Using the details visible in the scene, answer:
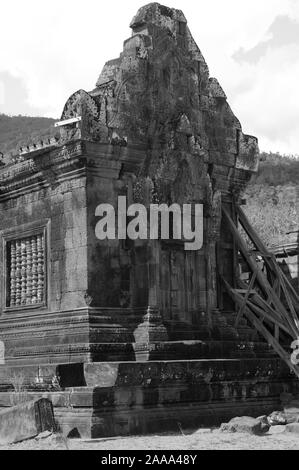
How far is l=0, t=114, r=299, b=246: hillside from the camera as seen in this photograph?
5353cm

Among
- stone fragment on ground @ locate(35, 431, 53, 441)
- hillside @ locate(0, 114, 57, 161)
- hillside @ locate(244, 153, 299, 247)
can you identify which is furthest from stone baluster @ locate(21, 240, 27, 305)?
hillside @ locate(0, 114, 57, 161)

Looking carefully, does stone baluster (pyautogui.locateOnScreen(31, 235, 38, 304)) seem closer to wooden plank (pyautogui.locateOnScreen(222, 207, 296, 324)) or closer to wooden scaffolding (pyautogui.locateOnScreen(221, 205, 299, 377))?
wooden scaffolding (pyautogui.locateOnScreen(221, 205, 299, 377))

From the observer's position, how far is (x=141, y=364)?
13289 millimetres

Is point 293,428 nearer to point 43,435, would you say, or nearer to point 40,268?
point 43,435

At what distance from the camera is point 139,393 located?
43.2 ft

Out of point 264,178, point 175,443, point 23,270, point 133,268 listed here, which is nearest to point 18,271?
point 23,270

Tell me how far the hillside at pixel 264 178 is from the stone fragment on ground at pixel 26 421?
113 feet

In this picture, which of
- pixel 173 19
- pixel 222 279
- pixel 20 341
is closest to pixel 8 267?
pixel 20 341

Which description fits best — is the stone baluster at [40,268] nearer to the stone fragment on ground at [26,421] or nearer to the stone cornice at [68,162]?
the stone cornice at [68,162]

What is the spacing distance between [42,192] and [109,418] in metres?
4.87

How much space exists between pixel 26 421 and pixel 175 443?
2133mm

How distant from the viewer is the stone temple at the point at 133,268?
535 inches

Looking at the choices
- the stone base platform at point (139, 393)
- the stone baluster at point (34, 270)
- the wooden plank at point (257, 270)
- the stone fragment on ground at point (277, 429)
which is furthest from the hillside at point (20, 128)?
the stone fragment on ground at point (277, 429)

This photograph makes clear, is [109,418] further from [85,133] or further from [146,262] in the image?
[85,133]
